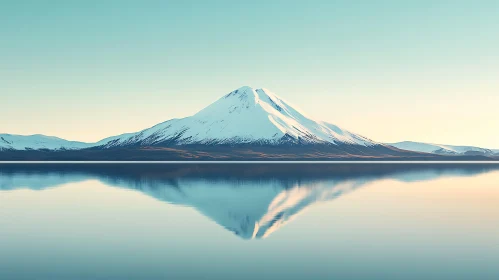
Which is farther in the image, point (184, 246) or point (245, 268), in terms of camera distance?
point (184, 246)

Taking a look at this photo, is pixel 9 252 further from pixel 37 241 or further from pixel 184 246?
pixel 184 246

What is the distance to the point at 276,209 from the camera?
1812 inches

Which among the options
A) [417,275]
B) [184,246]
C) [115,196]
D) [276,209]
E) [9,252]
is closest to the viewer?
[417,275]

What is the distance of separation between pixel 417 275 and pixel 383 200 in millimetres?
32654

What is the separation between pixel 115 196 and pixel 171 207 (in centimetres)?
1425

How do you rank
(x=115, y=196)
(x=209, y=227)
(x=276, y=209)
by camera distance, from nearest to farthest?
(x=209, y=227) → (x=276, y=209) → (x=115, y=196)

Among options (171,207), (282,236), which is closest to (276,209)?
(171,207)

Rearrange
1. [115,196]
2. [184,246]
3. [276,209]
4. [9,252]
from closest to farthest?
[9,252]
[184,246]
[276,209]
[115,196]

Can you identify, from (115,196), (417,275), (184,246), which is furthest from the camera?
(115,196)

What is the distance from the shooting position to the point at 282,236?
31859 mm

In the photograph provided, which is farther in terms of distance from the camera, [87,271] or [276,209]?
[276,209]

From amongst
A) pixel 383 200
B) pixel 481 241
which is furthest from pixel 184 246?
pixel 383 200

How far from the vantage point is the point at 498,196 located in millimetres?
60531

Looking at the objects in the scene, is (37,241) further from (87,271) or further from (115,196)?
(115,196)
